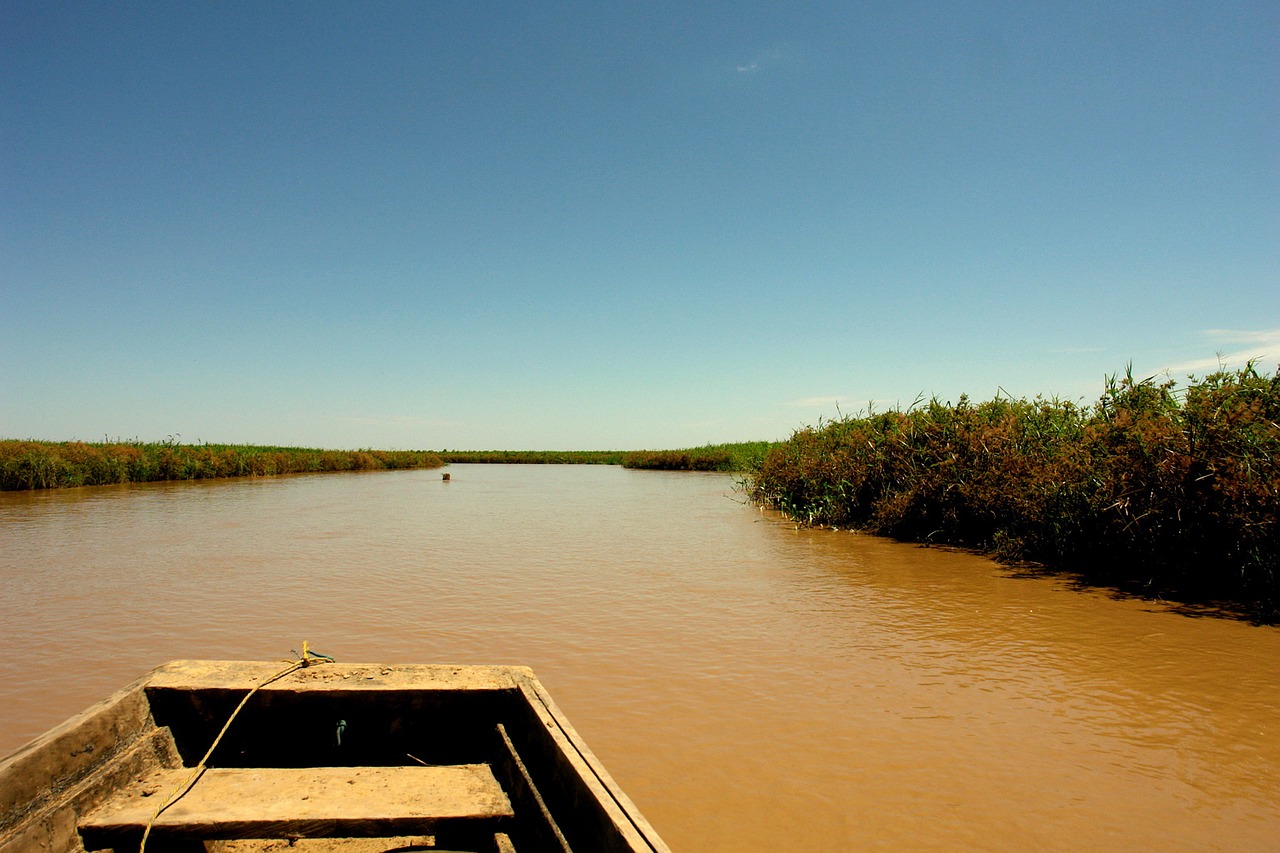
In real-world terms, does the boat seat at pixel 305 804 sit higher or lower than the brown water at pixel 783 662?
higher

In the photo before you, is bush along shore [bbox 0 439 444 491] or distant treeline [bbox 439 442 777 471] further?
distant treeline [bbox 439 442 777 471]

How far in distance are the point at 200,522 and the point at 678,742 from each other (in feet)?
43.0

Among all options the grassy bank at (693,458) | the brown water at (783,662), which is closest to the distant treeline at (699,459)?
the grassy bank at (693,458)

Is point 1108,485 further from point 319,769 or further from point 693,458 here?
point 693,458

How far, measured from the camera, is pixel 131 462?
24.3 m

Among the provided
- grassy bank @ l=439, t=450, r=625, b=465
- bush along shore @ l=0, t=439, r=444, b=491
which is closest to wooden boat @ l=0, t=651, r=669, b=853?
bush along shore @ l=0, t=439, r=444, b=491

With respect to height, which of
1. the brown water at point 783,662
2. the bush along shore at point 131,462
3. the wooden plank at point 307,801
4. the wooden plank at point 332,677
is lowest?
the brown water at point 783,662

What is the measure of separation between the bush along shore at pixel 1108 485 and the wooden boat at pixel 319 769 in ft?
22.3

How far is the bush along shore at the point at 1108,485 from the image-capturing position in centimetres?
652

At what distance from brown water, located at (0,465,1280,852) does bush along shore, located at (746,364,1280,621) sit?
2.80 ft

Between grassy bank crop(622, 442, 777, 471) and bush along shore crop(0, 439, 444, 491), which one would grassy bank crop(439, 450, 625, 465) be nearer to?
grassy bank crop(622, 442, 777, 471)

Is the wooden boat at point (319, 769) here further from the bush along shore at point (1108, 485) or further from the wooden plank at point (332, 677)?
the bush along shore at point (1108, 485)

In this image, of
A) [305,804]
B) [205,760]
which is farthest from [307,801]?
[205,760]

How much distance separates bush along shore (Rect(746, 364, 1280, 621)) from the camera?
652cm
